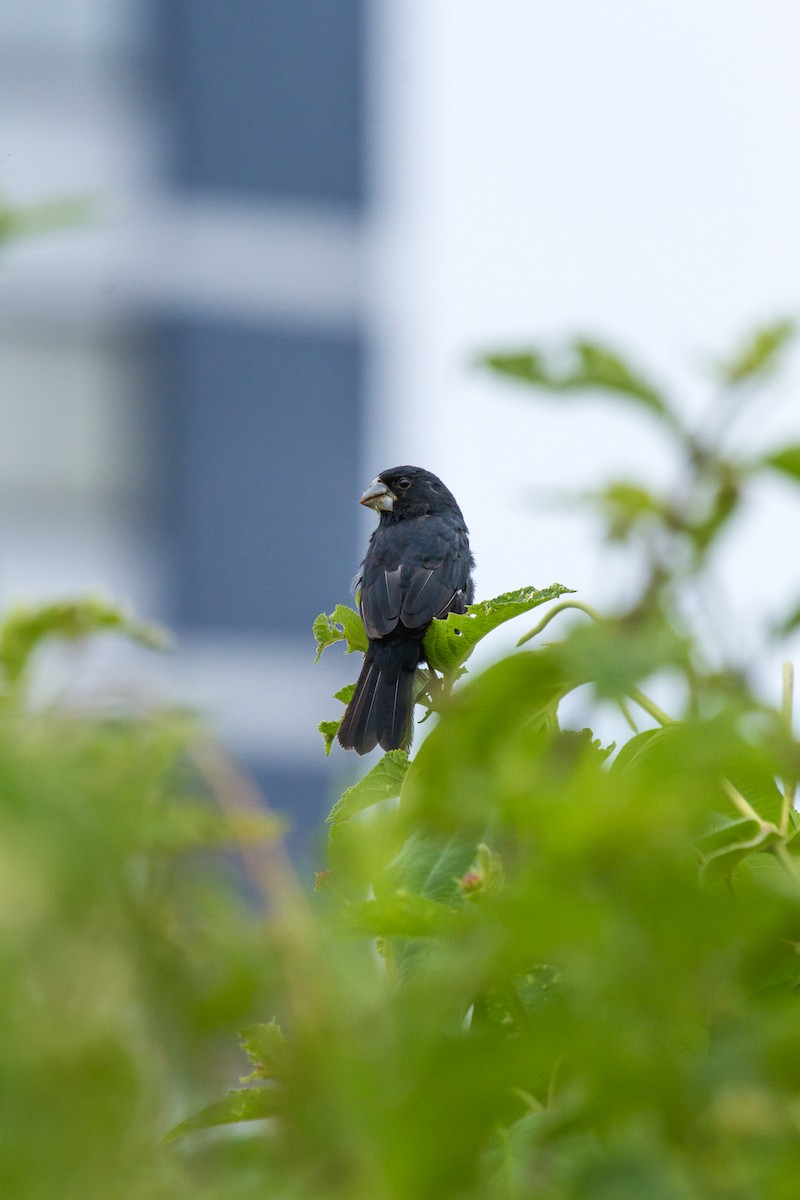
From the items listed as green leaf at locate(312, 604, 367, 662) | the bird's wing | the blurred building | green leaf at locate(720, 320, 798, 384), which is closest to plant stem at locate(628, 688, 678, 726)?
green leaf at locate(720, 320, 798, 384)

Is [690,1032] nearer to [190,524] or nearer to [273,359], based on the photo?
[190,524]

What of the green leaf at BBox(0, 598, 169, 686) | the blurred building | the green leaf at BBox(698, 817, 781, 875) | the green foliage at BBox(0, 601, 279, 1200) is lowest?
the blurred building

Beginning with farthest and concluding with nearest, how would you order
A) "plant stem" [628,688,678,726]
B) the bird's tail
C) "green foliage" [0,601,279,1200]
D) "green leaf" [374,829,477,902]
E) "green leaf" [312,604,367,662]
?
the bird's tail < "green leaf" [312,604,367,662] < "plant stem" [628,688,678,726] < "green leaf" [374,829,477,902] < "green foliage" [0,601,279,1200]

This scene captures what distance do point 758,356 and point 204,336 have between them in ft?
68.1

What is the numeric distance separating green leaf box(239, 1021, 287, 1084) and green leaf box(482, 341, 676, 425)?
0.98 feet

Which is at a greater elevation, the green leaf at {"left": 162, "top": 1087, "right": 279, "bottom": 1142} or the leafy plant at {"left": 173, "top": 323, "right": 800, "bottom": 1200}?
the leafy plant at {"left": 173, "top": 323, "right": 800, "bottom": 1200}

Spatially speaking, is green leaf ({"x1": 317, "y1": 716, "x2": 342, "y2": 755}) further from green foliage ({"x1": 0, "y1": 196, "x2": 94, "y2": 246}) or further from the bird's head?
the bird's head

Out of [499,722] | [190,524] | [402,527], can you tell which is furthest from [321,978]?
[190,524]

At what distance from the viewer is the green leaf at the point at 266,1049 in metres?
0.70

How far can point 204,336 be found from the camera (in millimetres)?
21016

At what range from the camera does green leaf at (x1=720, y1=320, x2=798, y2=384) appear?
667 millimetres

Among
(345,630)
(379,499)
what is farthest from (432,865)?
(379,499)

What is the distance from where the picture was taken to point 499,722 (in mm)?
721

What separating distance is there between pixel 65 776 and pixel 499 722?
0.21 metres
